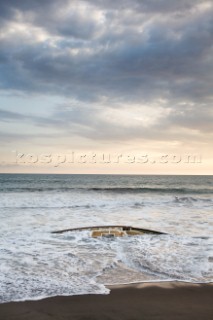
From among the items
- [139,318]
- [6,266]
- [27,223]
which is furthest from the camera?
[27,223]

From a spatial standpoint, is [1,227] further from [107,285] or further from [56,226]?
[107,285]

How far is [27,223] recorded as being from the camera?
43.9ft

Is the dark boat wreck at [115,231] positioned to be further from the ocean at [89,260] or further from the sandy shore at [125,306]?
the sandy shore at [125,306]

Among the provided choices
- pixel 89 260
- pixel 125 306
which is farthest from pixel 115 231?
pixel 125 306

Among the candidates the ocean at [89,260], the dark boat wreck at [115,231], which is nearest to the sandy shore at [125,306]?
the ocean at [89,260]

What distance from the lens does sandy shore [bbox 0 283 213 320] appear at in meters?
4.46

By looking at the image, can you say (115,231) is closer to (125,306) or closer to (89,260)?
(89,260)

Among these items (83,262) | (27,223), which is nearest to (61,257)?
(83,262)

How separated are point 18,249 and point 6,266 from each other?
1.67 meters

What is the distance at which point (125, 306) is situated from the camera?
15.8 feet

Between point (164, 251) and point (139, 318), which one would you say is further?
point (164, 251)

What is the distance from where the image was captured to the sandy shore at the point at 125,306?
446 cm

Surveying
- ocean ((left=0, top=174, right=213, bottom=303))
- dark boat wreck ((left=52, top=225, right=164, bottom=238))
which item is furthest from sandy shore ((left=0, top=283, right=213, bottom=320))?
dark boat wreck ((left=52, top=225, right=164, bottom=238))

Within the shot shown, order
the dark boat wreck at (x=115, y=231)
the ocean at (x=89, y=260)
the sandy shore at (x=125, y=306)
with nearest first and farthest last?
the sandy shore at (x=125, y=306), the ocean at (x=89, y=260), the dark boat wreck at (x=115, y=231)
